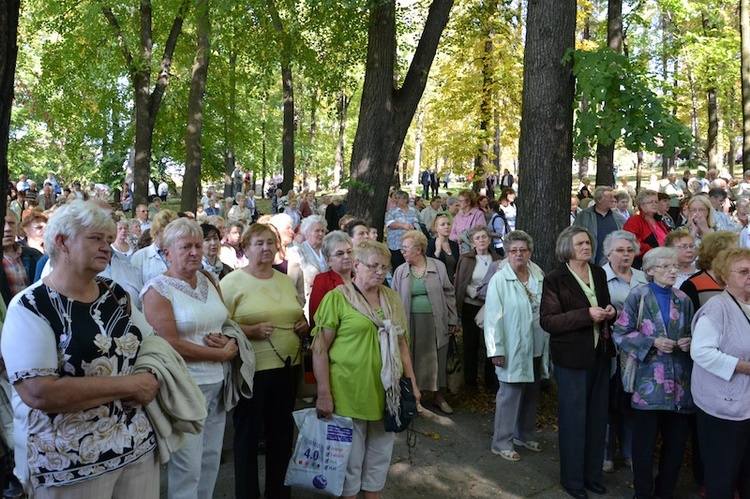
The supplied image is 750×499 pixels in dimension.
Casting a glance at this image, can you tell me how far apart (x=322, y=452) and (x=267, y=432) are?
625 millimetres

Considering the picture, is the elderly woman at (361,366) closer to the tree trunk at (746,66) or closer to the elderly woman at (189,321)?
the elderly woman at (189,321)

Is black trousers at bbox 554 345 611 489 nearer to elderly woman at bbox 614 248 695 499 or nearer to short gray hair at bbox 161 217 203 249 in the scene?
elderly woman at bbox 614 248 695 499

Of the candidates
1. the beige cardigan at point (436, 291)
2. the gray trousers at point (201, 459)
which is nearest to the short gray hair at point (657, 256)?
the beige cardigan at point (436, 291)

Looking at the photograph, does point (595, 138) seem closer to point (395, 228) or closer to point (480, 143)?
point (395, 228)

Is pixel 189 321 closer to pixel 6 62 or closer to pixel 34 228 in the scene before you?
pixel 6 62

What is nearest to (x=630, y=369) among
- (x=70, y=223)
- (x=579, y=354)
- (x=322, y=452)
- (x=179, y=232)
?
(x=579, y=354)

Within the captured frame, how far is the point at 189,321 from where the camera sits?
3.77 metres

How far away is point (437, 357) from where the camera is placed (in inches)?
258

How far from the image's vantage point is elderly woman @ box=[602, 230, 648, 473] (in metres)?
5.26

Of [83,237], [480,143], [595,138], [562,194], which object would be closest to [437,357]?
[562,194]

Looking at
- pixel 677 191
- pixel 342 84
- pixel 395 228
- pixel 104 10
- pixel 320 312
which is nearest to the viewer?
pixel 320 312

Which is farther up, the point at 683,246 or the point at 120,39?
the point at 120,39

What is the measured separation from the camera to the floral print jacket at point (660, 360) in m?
4.58

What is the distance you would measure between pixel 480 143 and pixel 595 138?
12.3 m
